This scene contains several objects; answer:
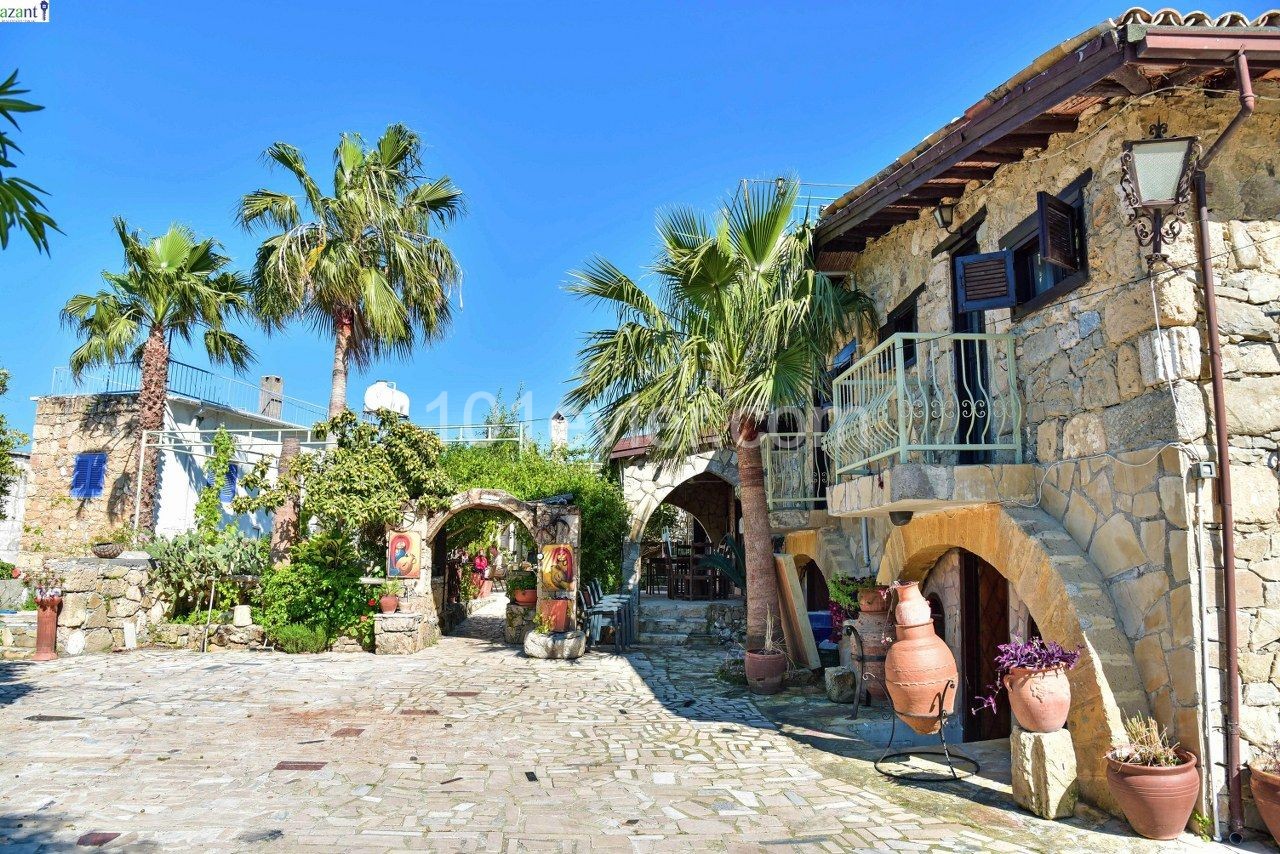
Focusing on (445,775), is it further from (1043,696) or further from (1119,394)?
(1119,394)

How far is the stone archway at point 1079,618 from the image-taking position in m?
5.00

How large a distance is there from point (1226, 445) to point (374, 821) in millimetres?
5498

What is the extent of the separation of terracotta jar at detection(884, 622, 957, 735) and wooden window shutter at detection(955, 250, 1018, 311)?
2.49 meters

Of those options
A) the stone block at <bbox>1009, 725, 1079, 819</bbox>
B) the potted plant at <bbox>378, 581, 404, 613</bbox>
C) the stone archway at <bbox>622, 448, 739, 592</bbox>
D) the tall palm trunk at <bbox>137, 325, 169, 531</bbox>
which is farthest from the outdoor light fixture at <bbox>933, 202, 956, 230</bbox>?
the tall palm trunk at <bbox>137, 325, 169, 531</bbox>

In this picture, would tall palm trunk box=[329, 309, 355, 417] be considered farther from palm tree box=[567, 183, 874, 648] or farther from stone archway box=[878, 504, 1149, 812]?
stone archway box=[878, 504, 1149, 812]

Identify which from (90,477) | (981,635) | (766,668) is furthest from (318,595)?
(981,635)

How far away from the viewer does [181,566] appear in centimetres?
1359

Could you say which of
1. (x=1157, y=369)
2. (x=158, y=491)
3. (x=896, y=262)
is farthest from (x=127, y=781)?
(x=158, y=491)

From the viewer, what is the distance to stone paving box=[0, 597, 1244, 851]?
4.84 metres

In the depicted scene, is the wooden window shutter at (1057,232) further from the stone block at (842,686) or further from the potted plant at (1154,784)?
the stone block at (842,686)

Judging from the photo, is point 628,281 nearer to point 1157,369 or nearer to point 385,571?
point 1157,369

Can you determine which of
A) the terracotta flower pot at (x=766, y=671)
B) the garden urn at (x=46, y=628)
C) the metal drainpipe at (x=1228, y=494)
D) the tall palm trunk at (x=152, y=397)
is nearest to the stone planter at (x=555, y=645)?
the terracotta flower pot at (x=766, y=671)

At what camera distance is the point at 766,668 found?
9.50 m

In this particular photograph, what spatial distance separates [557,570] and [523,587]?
1.87 m
